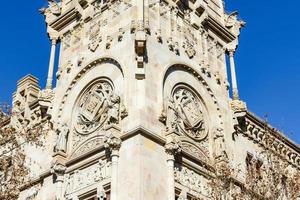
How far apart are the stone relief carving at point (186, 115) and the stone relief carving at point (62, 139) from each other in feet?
15.5

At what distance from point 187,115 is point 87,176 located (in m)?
5.48

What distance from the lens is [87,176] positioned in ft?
74.5

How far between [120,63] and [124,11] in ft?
10.4

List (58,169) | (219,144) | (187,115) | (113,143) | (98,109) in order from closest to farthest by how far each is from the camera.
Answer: (113,143), (58,169), (98,109), (187,115), (219,144)

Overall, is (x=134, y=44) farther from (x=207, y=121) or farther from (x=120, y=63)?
(x=207, y=121)

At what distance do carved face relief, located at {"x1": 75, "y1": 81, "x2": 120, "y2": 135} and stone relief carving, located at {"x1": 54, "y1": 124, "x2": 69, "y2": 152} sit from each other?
1.75 ft

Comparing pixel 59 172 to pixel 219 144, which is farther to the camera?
pixel 219 144

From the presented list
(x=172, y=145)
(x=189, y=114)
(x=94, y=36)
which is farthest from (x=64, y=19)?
(x=172, y=145)

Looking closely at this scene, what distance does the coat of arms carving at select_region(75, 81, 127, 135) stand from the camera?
22609 millimetres

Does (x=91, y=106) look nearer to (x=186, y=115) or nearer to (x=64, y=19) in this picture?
(x=186, y=115)

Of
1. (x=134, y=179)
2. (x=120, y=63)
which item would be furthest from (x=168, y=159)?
(x=120, y=63)

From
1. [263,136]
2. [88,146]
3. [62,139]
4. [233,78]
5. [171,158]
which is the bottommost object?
[171,158]

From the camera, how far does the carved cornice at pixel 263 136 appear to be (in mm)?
28109

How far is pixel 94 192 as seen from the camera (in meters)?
22.1
